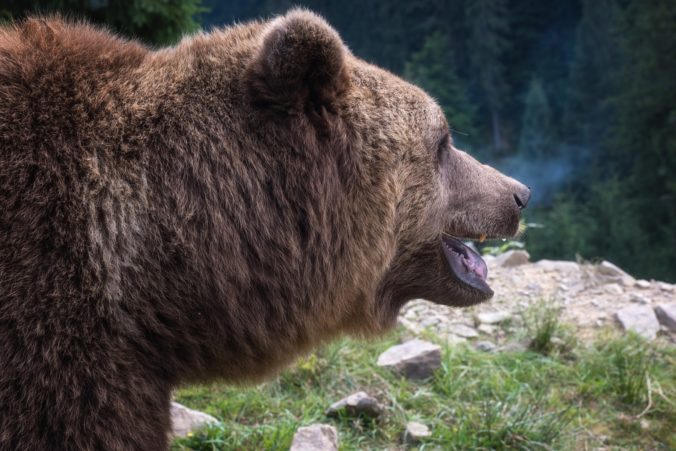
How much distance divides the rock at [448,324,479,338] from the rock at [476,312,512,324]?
110 mm

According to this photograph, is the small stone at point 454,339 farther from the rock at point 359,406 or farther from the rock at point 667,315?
the rock at point 667,315

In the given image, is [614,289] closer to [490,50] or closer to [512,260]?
[512,260]

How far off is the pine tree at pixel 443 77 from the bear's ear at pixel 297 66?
1541 centimetres

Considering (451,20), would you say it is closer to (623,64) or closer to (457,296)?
(623,64)

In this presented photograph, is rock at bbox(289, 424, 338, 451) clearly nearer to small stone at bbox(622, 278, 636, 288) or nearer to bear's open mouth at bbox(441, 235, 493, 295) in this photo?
bear's open mouth at bbox(441, 235, 493, 295)

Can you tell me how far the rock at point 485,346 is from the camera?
15.8ft

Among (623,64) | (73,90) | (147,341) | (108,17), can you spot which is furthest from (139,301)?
(623,64)

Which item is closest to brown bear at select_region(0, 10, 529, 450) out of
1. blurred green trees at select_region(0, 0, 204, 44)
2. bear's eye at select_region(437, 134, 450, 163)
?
bear's eye at select_region(437, 134, 450, 163)

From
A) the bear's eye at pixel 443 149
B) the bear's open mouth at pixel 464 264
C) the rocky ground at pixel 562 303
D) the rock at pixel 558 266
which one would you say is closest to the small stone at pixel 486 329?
the rocky ground at pixel 562 303

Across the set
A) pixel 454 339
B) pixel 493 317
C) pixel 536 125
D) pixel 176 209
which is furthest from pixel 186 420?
pixel 536 125

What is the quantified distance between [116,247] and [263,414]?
196 centimetres

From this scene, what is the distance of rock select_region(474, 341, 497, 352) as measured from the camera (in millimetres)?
4816

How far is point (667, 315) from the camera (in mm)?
5070

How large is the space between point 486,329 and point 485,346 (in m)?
0.30
